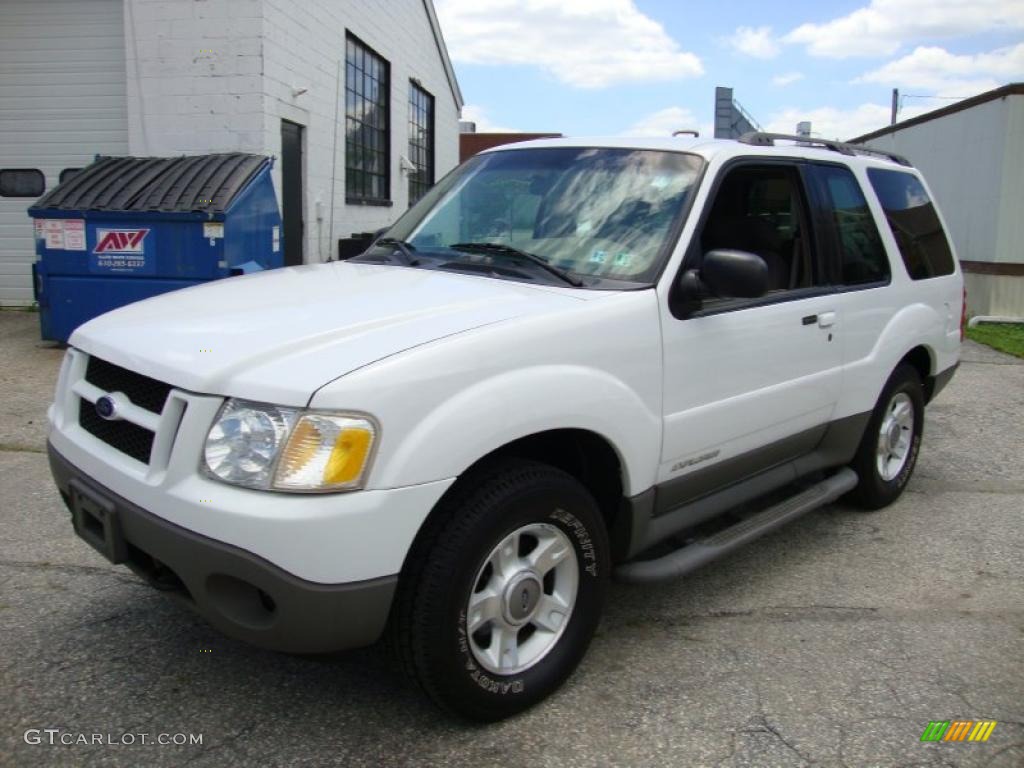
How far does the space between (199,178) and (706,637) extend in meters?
6.96

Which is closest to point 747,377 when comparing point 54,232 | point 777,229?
point 777,229

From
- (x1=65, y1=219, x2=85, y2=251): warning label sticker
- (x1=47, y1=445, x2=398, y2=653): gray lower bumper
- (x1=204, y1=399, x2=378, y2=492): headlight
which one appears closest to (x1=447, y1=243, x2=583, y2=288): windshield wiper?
(x1=204, y1=399, x2=378, y2=492): headlight

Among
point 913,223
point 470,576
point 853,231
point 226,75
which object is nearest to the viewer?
point 470,576

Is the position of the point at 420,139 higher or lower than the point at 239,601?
higher

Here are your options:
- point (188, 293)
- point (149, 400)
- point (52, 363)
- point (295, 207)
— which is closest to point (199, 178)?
point (52, 363)

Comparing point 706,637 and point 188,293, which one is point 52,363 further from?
point 706,637

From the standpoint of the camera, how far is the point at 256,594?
240 cm

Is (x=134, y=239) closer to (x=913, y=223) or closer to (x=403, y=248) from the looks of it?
(x=403, y=248)

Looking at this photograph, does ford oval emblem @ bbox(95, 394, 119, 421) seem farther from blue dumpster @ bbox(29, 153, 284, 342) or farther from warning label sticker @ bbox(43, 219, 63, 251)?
warning label sticker @ bbox(43, 219, 63, 251)

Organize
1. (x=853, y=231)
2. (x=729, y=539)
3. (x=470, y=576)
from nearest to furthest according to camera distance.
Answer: (x=470, y=576), (x=729, y=539), (x=853, y=231)

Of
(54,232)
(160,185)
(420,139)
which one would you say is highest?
(420,139)

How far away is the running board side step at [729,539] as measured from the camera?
3215 mm

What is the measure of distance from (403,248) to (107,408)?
1.53m

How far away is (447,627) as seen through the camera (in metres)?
2.49
